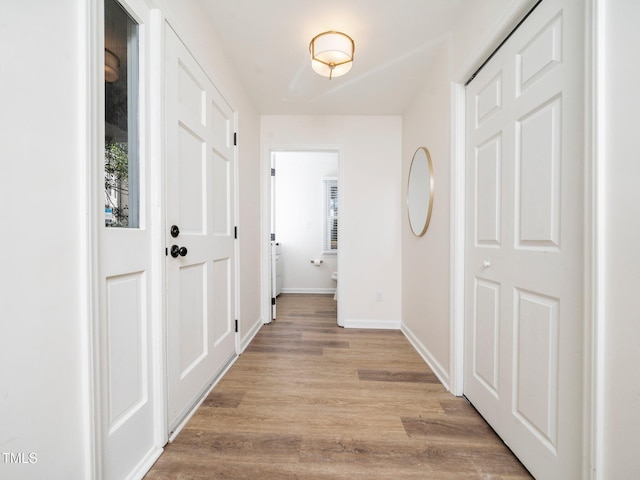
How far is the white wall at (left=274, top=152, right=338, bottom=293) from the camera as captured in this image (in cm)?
489

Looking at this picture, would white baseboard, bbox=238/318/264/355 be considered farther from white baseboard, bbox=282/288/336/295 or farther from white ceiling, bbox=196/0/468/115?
white ceiling, bbox=196/0/468/115

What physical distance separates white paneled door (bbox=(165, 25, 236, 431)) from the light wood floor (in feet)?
0.69

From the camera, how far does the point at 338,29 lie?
5.59 feet

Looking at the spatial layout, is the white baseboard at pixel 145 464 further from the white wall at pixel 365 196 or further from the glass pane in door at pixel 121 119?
the white wall at pixel 365 196

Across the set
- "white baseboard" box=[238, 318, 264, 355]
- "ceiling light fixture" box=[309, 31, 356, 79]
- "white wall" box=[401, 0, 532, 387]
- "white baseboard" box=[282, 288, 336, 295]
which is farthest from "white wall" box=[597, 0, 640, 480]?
"white baseboard" box=[282, 288, 336, 295]

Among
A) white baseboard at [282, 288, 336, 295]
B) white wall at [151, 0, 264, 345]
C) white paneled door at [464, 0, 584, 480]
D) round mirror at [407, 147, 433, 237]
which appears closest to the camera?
white paneled door at [464, 0, 584, 480]

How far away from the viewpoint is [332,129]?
Result: 2.94 m

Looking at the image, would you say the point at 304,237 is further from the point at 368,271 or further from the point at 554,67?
the point at 554,67

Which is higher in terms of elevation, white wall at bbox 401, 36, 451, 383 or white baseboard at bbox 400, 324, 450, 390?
white wall at bbox 401, 36, 451, 383

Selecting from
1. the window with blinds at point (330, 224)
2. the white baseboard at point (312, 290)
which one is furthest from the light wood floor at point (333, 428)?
the window with blinds at point (330, 224)

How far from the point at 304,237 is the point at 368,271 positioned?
220 centimetres

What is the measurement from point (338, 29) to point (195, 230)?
5.18 feet

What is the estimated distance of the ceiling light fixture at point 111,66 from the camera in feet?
3.22

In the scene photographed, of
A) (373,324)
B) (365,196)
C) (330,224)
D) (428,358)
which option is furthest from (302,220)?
(428,358)
